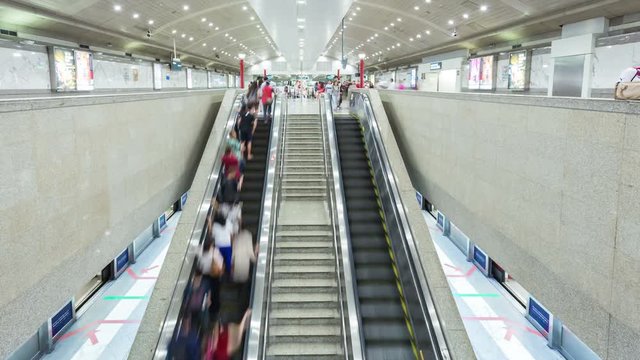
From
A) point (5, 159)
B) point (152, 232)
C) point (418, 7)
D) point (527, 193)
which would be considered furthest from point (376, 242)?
point (418, 7)

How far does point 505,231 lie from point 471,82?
2095 cm

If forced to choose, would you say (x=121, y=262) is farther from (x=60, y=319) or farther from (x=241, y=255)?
(x=241, y=255)

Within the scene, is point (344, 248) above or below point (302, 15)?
below

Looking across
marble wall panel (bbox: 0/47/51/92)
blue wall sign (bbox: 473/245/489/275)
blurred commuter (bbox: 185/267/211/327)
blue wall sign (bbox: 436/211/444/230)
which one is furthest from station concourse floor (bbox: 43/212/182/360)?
blue wall sign (bbox: 436/211/444/230)

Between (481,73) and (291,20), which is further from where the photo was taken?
(481,73)

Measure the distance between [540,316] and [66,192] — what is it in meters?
11.4

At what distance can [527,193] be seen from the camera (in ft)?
17.1

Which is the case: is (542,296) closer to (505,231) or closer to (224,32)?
(505,231)

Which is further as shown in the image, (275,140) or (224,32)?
(224,32)

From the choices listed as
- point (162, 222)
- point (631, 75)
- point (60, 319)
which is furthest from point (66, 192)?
point (162, 222)

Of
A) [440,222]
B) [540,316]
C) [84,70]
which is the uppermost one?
[84,70]

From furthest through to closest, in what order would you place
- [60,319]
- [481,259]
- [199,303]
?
1. [481,259]
2. [60,319]
3. [199,303]

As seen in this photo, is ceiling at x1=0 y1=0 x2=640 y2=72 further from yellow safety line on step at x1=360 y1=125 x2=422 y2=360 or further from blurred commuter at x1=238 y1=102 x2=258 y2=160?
yellow safety line on step at x1=360 y1=125 x2=422 y2=360

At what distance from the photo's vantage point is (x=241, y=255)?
677cm
